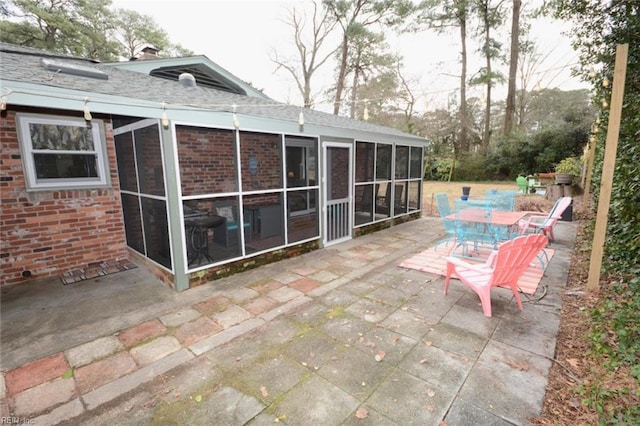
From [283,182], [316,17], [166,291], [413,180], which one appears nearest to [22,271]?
[166,291]

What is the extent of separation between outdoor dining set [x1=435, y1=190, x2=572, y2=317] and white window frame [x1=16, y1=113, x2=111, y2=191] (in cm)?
537

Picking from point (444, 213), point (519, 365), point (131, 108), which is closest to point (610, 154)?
point (519, 365)

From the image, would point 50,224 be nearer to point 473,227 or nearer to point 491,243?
point 473,227

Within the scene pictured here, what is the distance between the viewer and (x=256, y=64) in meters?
17.3

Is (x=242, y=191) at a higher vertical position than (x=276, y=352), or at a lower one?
higher

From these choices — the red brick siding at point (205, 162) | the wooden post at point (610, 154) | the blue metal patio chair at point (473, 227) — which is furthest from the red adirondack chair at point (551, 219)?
the red brick siding at point (205, 162)

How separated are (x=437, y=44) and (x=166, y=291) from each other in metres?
18.9

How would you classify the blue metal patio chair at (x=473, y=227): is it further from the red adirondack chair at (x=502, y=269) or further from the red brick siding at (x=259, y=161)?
the red brick siding at (x=259, y=161)

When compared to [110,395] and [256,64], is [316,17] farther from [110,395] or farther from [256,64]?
[110,395]

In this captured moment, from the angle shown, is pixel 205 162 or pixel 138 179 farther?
pixel 205 162

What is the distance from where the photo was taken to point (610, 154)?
3.14 meters

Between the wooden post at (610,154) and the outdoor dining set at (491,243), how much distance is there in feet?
1.73

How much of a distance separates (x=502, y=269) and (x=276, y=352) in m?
2.41

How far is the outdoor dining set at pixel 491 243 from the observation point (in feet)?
9.83
